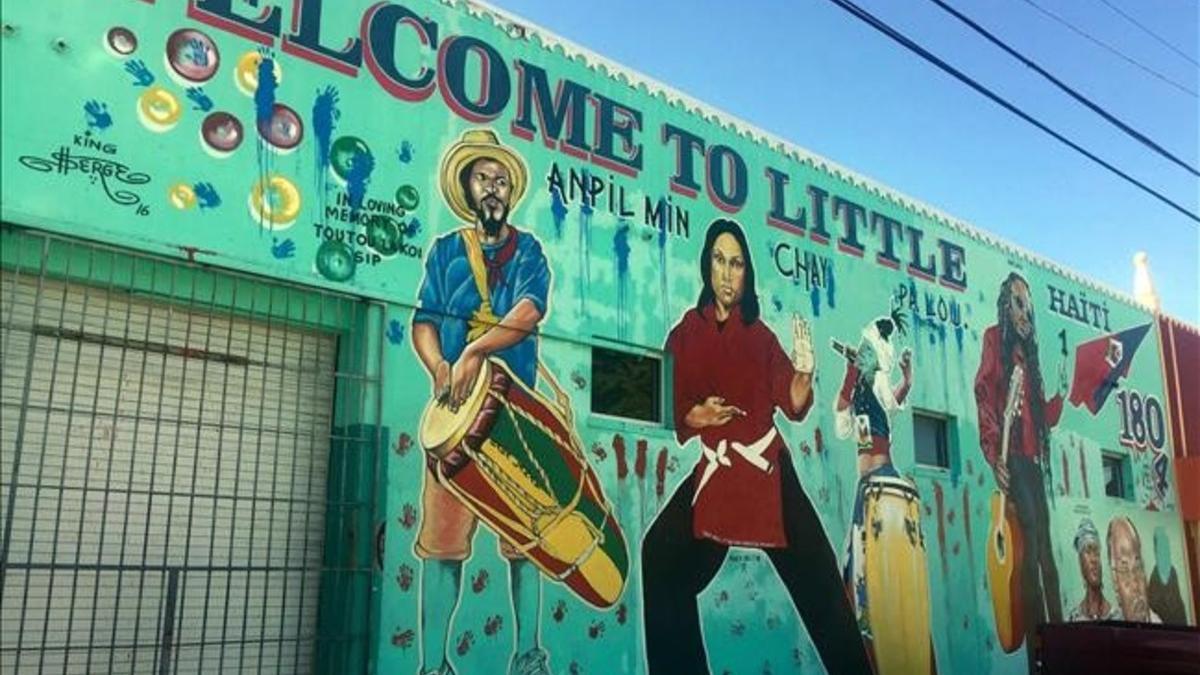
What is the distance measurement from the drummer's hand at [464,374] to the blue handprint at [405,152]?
1.33 meters

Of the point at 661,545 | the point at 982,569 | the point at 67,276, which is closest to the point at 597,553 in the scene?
the point at 661,545

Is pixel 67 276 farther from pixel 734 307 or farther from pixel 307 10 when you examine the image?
pixel 734 307

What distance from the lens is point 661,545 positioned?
26.8ft

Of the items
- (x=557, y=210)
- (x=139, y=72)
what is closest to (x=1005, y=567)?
(x=557, y=210)

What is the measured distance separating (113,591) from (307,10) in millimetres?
3767

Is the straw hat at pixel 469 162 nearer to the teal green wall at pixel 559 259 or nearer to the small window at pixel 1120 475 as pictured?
the teal green wall at pixel 559 259

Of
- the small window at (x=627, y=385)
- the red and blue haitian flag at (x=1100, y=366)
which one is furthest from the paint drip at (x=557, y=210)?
the red and blue haitian flag at (x=1100, y=366)

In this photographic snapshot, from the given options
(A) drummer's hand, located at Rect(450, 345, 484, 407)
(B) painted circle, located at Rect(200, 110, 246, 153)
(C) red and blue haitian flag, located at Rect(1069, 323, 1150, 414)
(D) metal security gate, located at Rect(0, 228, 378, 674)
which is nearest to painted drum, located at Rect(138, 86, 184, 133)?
(B) painted circle, located at Rect(200, 110, 246, 153)

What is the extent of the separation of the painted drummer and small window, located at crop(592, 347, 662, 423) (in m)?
0.73

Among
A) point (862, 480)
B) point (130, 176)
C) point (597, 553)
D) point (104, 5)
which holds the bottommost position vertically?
point (597, 553)

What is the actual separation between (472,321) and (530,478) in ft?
3.85

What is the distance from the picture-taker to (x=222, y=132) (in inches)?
249

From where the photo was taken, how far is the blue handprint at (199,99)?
6.24 metres

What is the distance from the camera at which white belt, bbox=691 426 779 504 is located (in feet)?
28.3
